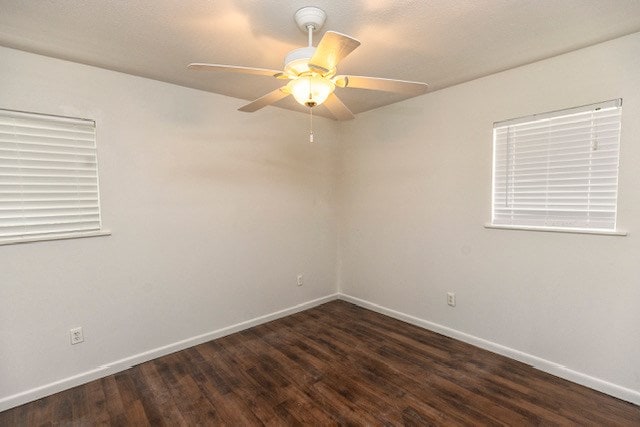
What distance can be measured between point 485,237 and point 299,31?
2.18 metres

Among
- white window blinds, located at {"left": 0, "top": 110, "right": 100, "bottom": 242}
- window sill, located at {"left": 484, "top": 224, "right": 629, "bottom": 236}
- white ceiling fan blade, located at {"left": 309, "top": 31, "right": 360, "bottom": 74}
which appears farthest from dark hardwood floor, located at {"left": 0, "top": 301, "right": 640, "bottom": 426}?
white ceiling fan blade, located at {"left": 309, "top": 31, "right": 360, "bottom": 74}

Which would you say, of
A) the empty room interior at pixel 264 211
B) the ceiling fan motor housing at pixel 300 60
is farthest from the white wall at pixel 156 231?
the ceiling fan motor housing at pixel 300 60

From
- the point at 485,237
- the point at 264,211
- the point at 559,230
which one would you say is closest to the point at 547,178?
the point at 559,230

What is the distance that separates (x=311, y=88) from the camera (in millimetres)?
1526

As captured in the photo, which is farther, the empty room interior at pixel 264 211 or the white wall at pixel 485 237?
the white wall at pixel 485 237

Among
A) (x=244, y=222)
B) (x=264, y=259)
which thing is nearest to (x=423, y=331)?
(x=264, y=259)

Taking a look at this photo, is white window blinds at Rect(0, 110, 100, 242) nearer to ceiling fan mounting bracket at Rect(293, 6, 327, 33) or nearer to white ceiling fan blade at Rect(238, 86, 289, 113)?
white ceiling fan blade at Rect(238, 86, 289, 113)

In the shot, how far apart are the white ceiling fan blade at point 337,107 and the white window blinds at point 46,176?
70.1 inches

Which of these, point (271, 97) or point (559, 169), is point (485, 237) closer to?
point (559, 169)

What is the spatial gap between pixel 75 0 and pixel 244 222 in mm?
2021

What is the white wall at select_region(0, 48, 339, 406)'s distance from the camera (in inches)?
82.1

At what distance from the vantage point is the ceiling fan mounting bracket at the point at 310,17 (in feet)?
5.22

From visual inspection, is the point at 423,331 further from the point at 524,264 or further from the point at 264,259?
the point at 264,259

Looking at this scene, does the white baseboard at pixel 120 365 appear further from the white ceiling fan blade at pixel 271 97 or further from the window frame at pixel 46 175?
the white ceiling fan blade at pixel 271 97
